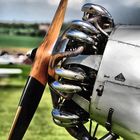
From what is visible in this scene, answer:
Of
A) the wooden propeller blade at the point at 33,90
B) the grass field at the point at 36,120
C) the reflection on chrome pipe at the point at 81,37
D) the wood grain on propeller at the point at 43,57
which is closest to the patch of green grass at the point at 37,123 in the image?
the grass field at the point at 36,120

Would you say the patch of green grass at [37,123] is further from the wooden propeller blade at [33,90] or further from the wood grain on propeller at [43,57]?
the wood grain on propeller at [43,57]

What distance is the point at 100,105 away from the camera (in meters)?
3.84

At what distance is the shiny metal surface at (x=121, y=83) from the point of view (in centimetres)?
362

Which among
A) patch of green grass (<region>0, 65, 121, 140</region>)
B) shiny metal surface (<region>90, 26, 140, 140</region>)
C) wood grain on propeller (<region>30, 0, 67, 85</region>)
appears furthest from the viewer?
patch of green grass (<region>0, 65, 121, 140</region>)

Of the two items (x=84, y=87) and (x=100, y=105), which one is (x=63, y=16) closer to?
(x=84, y=87)

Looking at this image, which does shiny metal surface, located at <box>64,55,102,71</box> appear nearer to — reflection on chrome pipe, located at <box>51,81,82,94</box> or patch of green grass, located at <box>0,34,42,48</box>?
reflection on chrome pipe, located at <box>51,81,82,94</box>

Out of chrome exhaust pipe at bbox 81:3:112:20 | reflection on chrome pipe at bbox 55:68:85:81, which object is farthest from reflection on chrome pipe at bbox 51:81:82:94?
chrome exhaust pipe at bbox 81:3:112:20

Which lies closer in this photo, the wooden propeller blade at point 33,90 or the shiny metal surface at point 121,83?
the shiny metal surface at point 121,83

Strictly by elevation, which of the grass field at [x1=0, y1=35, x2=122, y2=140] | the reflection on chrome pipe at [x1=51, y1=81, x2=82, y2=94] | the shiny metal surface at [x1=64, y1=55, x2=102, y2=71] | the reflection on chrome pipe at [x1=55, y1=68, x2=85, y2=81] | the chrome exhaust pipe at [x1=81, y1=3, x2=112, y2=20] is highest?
the chrome exhaust pipe at [x1=81, y1=3, x2=112, y2=20]

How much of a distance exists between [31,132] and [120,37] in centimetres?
480

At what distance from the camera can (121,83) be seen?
370 centimetres

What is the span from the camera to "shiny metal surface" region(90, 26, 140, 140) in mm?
3623

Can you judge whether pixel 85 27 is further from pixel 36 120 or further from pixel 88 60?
pixel 36 120

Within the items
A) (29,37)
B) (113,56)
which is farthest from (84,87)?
(29,37)
